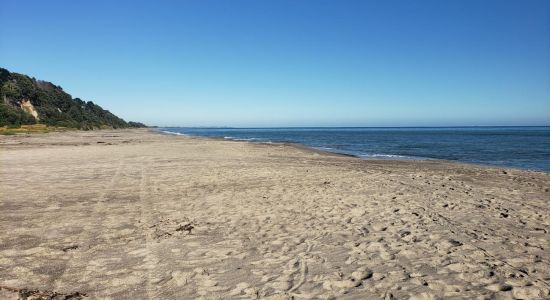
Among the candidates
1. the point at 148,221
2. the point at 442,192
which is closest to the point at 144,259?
the point at 148,221

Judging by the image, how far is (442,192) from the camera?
Result: 11.8 meters

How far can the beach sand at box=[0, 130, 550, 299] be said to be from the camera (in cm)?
498

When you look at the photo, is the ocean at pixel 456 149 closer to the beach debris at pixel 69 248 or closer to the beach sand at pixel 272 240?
the beach sand at pixel 272 240

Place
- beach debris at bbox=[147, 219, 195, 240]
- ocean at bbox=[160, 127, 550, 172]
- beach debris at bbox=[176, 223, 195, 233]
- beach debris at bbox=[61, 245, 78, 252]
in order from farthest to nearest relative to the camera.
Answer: ocean at bbox=[160, 127, 550, 172], beach debris at bbox=[176, 223, 195, 233], beach debris at bbox=[147, 219, 195, 240], beach debris at bbox=[61, 245, 78, 252]

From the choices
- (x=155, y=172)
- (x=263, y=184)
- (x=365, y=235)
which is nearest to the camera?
(x=365, y=235)

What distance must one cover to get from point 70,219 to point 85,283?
383 cm

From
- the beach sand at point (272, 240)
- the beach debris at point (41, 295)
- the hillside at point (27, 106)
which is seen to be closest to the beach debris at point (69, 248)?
the beach sand at point (272, 240)

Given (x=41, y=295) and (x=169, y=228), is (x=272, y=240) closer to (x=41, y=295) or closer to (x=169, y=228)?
(x=169, y=228)

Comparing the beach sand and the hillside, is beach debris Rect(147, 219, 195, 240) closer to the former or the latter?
the beach sand

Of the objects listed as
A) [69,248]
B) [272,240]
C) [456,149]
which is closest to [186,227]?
[272,240]

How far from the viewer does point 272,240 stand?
693cm

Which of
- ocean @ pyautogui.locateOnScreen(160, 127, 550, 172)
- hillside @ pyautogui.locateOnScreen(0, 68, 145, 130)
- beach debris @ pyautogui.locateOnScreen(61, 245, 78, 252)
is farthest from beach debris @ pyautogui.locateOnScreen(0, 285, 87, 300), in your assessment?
hillside @ pyautogui.locateOnScreen(0, 68, 145, 130)

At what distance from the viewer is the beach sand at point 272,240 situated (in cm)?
498

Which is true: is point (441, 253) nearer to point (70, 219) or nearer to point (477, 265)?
point (477, 265)
